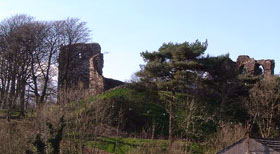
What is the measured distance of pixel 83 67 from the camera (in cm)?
4219

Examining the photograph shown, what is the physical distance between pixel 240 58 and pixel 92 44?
13831 millimetres

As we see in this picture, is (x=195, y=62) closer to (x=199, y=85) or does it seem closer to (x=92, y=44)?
(x=199, y=85)

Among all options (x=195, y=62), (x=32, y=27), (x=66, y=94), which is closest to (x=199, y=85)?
(x=195, y=62)

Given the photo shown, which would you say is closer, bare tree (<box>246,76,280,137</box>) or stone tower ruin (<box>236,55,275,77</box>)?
bare tree (<box>246,76,280,137</box>)

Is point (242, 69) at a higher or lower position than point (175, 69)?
higher

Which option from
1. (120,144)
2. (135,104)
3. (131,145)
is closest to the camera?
(131,145)

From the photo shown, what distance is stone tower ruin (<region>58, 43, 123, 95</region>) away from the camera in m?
38.4

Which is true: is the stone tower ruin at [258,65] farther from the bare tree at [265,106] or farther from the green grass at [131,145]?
the green grass at [131,145]

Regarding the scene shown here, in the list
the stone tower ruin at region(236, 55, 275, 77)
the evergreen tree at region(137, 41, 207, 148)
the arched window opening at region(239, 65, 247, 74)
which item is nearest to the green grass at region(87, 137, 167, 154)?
the evergreen tree at region(137, 41, 207, 148)

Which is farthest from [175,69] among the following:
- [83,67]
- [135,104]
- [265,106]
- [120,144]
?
[83,67]

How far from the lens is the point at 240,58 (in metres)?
44.2

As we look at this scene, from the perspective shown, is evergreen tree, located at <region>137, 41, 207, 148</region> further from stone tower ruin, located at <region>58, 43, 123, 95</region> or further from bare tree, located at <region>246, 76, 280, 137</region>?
stone tower ruin, located at <region>58, 43, 123, 95</region>

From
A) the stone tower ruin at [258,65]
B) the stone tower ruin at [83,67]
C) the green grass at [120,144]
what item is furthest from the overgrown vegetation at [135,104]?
the stone tower ruin at [258,65]

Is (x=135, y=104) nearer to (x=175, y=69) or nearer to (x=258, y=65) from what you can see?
(x=175, y=69)
